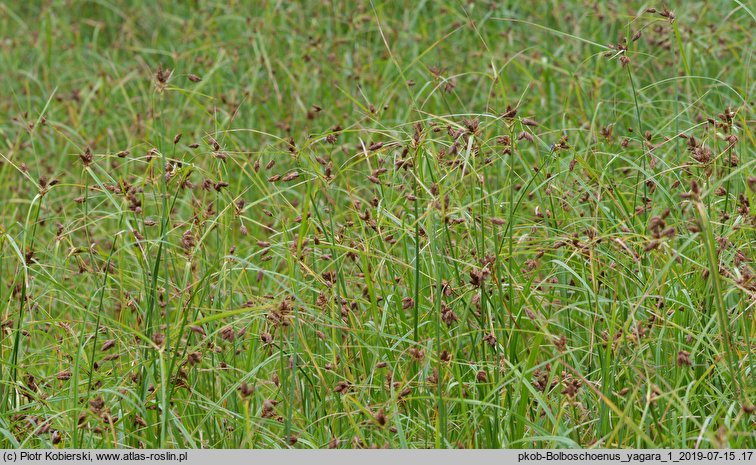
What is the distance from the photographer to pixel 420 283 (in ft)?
9.57

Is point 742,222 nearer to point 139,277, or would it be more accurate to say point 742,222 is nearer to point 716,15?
point 139,277

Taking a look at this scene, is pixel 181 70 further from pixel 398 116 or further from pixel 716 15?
pixel 716 15

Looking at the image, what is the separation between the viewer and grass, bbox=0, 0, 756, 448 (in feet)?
7.84

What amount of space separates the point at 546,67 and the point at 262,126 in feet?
4.73

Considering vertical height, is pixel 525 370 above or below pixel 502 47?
above

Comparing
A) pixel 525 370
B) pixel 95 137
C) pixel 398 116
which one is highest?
pixel 525 370

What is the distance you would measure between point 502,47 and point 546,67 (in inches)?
18.0

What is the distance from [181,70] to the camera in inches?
222

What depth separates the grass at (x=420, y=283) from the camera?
7.84 ft
